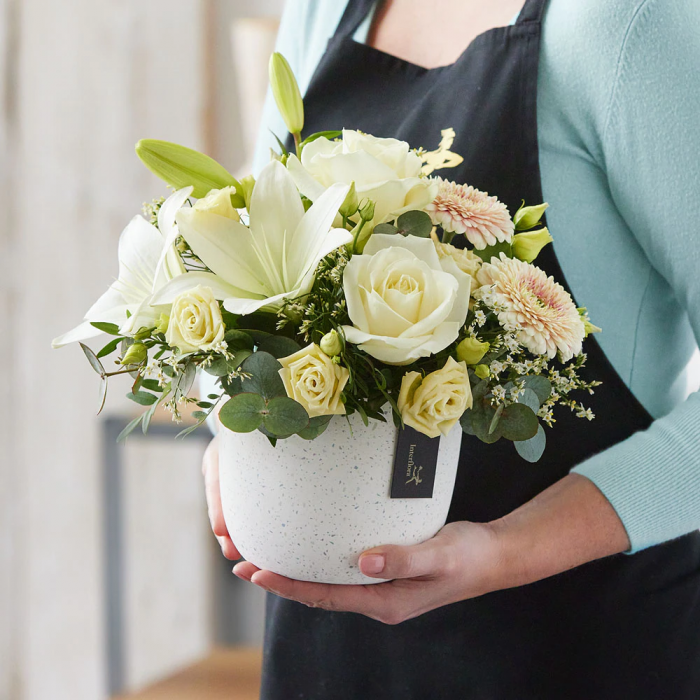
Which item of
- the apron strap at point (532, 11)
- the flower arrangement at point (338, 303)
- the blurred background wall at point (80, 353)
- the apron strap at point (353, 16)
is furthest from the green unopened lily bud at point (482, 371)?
the blurred background wall at point (80, 353)

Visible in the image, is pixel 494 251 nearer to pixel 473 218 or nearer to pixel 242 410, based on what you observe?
pixel 473 218

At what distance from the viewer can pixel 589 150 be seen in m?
0.65

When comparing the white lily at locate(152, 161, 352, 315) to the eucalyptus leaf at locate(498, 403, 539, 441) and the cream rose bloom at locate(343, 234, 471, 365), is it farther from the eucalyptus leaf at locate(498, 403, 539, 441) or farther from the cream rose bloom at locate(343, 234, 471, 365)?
the eucalyptus leaf at locate(498, 403, 539, 441)

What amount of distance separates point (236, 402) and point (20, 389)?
139cm

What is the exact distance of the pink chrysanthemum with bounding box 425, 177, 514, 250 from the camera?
1.60 ft

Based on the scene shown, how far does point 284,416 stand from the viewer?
17.9 inches

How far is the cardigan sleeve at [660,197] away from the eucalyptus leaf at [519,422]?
172 mm

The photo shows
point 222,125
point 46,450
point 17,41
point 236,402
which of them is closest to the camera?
point 236,402

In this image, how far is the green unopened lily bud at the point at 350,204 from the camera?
18.5 inches

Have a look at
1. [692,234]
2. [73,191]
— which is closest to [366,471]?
[692,234]

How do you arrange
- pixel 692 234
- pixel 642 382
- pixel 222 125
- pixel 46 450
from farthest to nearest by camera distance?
Result: pixel 222 125, pixel 46 450, pixel 642 382, pixel 692 234

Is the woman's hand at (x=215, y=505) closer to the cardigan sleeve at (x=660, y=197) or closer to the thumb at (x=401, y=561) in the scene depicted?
the thumb at (x=401, y=561)

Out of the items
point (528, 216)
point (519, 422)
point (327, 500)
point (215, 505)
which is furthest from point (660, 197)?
point (215, 505)

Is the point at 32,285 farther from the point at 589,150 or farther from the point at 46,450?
the point at 589,150
